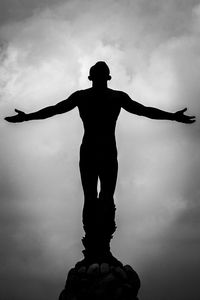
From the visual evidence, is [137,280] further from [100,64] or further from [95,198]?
[100,64]

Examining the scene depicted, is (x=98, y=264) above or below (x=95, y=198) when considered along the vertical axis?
below

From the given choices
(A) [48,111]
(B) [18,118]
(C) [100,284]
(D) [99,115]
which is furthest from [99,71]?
(C) [100,284]

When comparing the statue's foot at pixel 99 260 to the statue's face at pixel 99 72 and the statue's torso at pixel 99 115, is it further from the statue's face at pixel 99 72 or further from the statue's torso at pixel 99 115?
the statue's face at pixel 99 72

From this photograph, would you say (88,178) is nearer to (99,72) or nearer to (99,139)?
(99,139)

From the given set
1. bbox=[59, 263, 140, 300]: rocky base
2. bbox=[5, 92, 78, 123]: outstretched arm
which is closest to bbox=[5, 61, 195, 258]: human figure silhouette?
bbox=[5, 92, 78, 123]: outstretched arm

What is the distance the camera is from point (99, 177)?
10266 millimetres

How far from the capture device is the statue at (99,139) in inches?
386

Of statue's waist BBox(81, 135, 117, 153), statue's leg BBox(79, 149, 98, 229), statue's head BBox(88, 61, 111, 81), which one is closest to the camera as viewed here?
statue's leg BBox(79, 149, 98, 229)

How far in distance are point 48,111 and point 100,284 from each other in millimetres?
3749

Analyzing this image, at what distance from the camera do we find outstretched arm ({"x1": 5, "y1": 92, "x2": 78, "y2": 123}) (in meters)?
10.3

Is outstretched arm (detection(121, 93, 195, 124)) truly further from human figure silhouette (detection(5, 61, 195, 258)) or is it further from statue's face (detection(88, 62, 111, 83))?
statue's face (detection(88, 62, 111, 83))

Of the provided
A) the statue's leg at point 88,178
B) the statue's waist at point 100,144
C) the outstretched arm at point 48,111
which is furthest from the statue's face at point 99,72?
the statue's leg at point 88,178

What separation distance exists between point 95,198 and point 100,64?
288cm

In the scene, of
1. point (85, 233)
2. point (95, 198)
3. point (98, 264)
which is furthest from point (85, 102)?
point (98, 264)
